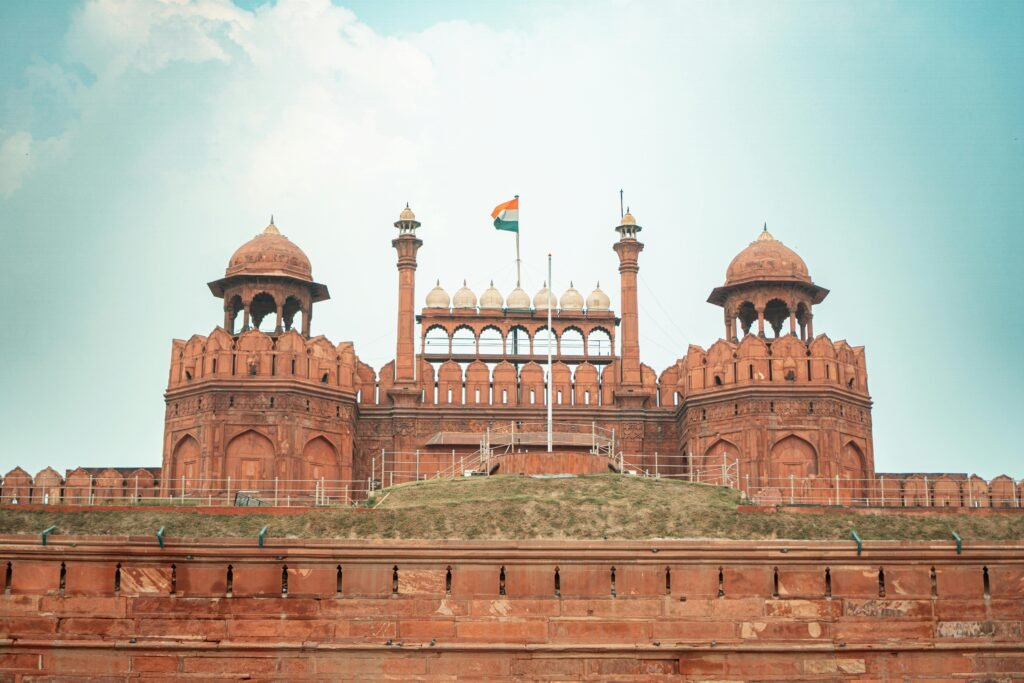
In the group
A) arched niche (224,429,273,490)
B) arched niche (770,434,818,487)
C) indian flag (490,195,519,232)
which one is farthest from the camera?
indian flag (490,195,519,232)

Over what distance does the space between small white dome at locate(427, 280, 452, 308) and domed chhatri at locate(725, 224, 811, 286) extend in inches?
375

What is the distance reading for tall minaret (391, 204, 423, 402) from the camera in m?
52.7

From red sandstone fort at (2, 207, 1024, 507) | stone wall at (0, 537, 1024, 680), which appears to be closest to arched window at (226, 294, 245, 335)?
red sandstone fort at (2, 207, 1024, 507)

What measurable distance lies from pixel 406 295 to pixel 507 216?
4.72 metres

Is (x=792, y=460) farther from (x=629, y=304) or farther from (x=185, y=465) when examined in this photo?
(x=185, y=465)

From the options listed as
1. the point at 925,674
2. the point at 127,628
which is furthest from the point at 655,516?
the point at 127,628

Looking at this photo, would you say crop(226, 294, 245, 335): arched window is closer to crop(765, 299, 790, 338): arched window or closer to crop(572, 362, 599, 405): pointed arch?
crop(572, 362, 599, 405): pointed arch

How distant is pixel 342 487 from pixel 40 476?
355 inches

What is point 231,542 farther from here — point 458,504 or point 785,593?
point 785,593

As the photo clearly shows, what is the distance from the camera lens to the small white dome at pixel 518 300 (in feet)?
178

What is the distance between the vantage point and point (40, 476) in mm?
47625

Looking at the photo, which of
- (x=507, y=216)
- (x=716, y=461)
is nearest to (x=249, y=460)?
(x=507, y=216)

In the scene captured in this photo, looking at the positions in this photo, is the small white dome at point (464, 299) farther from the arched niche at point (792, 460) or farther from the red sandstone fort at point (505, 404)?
the arched niche at point (792, 460)

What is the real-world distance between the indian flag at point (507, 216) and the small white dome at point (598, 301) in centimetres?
508
